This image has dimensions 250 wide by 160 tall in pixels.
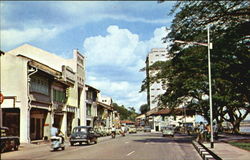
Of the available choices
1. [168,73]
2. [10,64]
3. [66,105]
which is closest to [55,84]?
[66,105]

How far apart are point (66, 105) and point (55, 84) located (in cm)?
604

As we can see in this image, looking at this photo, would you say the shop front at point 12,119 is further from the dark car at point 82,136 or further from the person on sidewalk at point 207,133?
the person on sidewalk at point 207,133

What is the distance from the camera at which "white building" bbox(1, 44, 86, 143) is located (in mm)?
36656

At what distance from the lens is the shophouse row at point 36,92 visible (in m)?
36.7

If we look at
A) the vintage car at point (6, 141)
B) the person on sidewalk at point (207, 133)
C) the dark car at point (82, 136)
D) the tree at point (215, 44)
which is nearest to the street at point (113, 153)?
the vintage car at point (6, 141)

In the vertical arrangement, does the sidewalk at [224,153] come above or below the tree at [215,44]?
below

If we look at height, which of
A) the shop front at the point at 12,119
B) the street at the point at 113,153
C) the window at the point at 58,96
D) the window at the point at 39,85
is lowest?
the street at the point at 113,153

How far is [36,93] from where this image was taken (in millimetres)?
39375

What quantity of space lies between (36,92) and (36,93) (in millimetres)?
194

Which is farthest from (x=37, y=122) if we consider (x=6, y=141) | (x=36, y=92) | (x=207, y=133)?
(x=207, y=133)

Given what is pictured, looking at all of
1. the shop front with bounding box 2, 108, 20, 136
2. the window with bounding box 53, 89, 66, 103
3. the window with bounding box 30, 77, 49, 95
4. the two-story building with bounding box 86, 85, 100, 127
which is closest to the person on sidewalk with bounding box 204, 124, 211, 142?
the window with bounding box 30, 77, 49, 95

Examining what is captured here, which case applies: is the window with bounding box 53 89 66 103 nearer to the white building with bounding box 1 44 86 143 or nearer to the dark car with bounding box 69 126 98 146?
the white building with bounding box 1 44 86 143

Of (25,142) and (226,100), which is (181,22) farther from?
(25,142)

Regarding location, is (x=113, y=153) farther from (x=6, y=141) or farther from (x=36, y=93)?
(x=36, y=93)
